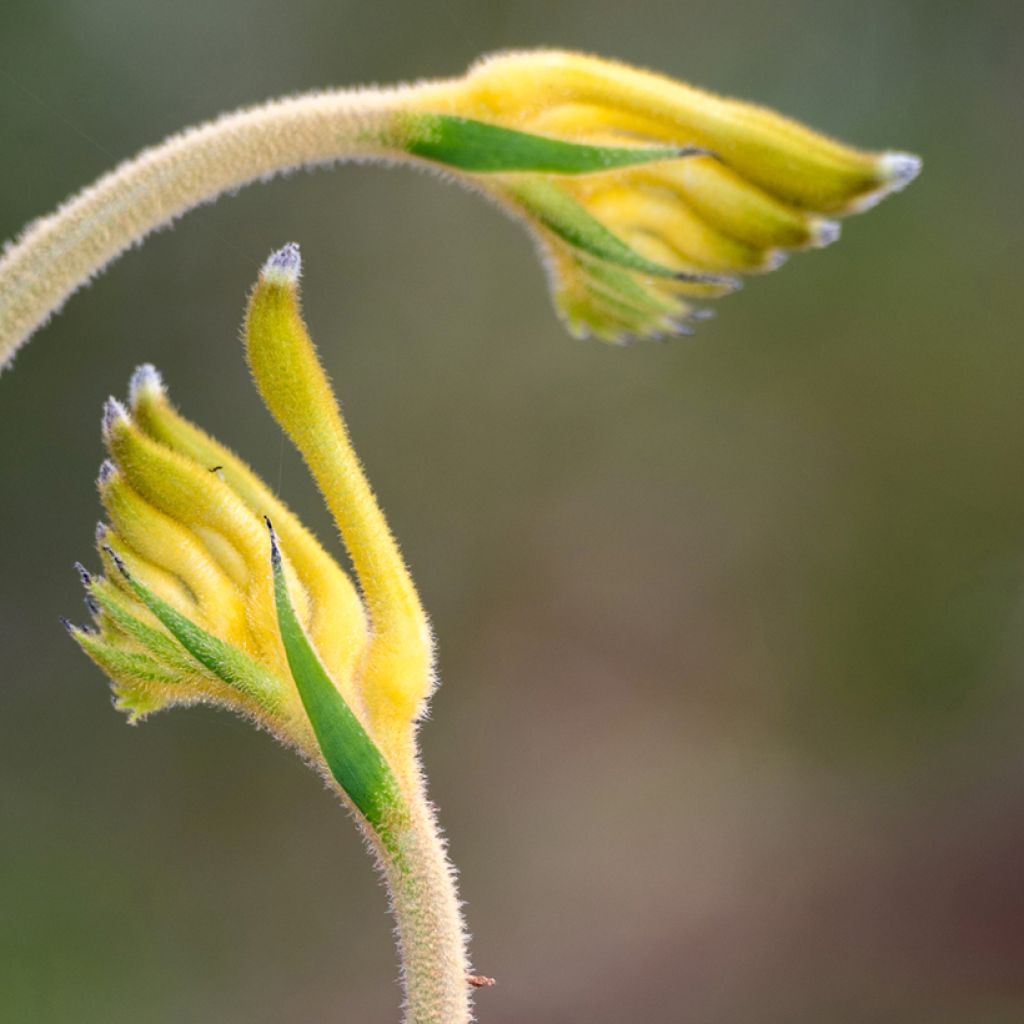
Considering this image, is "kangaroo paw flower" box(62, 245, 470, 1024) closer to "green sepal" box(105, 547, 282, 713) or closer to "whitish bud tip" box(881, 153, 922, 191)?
"green sepal" box(105, 547, 282, 713)

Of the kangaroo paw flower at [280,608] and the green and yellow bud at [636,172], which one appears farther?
the green and yellow bud at [636,172]

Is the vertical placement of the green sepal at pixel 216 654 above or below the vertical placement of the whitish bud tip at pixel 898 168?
below

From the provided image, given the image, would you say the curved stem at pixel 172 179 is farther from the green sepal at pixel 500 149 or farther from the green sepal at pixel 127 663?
the green sepal at pixel 127 663

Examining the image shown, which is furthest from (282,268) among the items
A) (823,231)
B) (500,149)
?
(823,231)

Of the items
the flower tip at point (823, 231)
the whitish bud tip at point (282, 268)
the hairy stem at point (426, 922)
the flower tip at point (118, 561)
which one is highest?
the flower tip at point (823, 231)

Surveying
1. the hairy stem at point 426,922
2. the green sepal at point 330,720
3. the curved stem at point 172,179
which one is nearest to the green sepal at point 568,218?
the curved stem at point 172,179

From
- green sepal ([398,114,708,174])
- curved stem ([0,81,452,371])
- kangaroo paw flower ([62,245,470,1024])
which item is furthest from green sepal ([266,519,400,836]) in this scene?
green sepal ([398,114,708,174])
